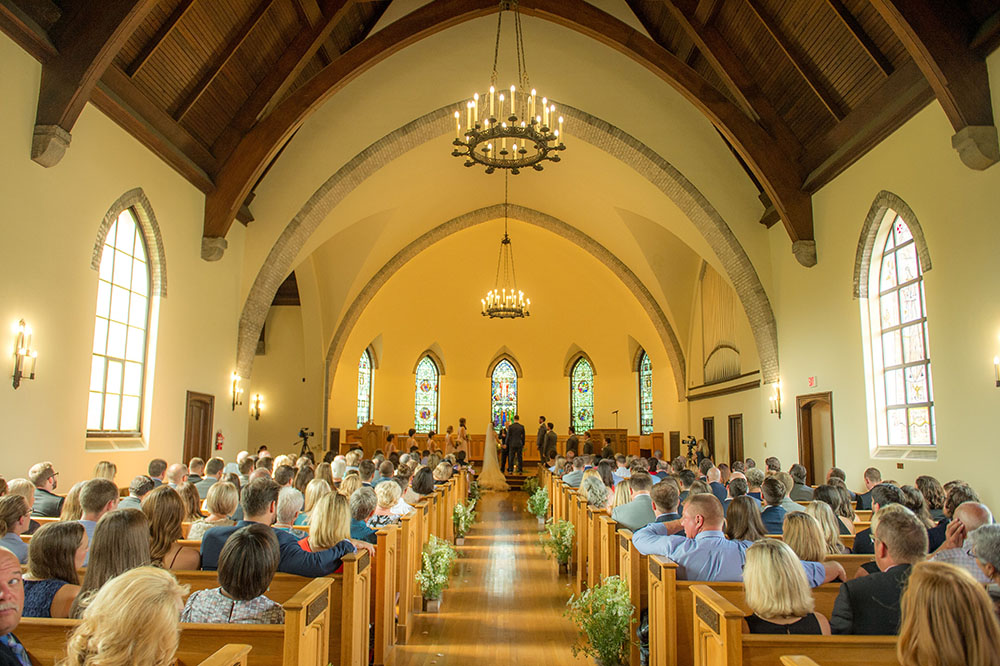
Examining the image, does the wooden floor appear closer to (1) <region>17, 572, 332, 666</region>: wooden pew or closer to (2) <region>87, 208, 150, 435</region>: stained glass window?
(1) <region>17, 572, 332, 666</region>: wooden pew

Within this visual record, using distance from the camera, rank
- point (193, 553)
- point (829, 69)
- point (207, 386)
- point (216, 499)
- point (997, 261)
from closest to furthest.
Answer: point (193, 553)
point (216, 499)
point (997, 261)
point (829, 69)
point (207, 386)

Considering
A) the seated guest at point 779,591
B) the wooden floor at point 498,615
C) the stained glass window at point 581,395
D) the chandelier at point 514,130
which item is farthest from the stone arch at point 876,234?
the stained glass window at point 581,395

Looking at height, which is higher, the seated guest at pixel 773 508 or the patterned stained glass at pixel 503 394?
the patterned stained glass at pixel 503 394

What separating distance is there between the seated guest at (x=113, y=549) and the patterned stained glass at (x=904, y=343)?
856 cm

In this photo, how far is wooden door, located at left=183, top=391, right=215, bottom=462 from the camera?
1127 centimetres

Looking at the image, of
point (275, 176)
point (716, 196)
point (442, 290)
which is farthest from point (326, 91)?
point (442, 290)

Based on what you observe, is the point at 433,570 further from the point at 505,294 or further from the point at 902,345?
the point at 505,294

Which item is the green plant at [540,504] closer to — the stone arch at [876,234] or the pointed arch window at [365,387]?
the stone arch at [876,234]

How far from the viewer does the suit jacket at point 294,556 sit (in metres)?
3.94

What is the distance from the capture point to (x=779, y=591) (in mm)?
2893

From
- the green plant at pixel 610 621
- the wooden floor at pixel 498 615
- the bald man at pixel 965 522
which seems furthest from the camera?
the wooden floor at pixel 498 615

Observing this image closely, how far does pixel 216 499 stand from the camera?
4.74 metres

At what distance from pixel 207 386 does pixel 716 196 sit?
30.5ft

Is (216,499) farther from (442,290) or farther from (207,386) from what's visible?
(442,290)
